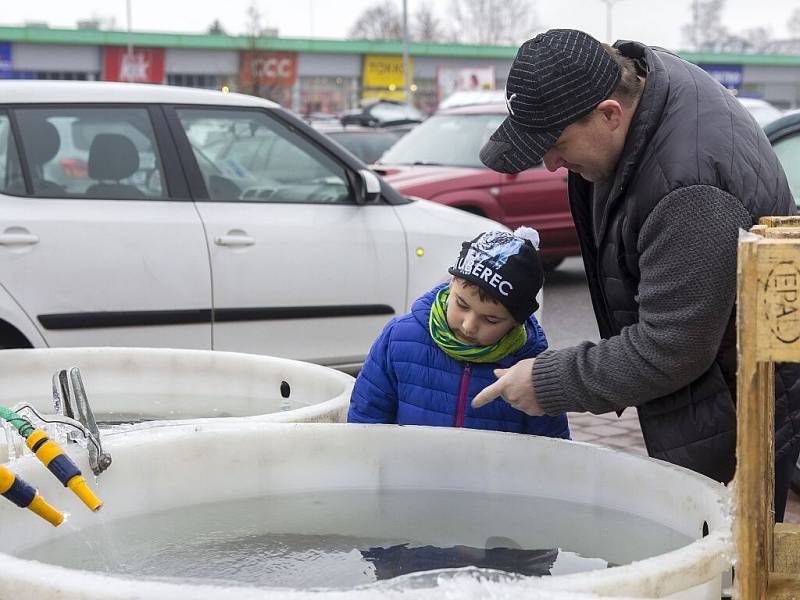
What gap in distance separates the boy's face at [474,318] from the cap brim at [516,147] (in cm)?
41

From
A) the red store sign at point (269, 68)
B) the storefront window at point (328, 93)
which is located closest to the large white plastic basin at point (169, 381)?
the red store sign at point (269, 68)

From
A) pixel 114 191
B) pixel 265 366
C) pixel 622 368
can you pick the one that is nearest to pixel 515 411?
pixel 622 368

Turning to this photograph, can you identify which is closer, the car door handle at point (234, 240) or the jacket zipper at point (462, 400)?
the jacket zipper at point (462, 400)

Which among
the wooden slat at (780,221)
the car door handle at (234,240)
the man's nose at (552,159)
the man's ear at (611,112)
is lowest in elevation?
the car door handle at (234,240)

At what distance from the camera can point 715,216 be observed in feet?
7.50

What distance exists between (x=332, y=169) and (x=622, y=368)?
4183 millimetres

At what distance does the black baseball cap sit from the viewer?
2406mm

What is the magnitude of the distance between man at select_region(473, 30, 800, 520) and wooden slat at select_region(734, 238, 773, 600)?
0.47m

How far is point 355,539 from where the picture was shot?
249cm

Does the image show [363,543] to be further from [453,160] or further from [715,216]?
[453,160]

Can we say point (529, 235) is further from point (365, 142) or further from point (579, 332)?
point (365, 142)

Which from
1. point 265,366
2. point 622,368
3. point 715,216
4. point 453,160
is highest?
point 715,216

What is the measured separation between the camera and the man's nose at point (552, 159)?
2533 mm

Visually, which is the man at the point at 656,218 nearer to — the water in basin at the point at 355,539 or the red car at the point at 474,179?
the water in basin at the point at 355,539
